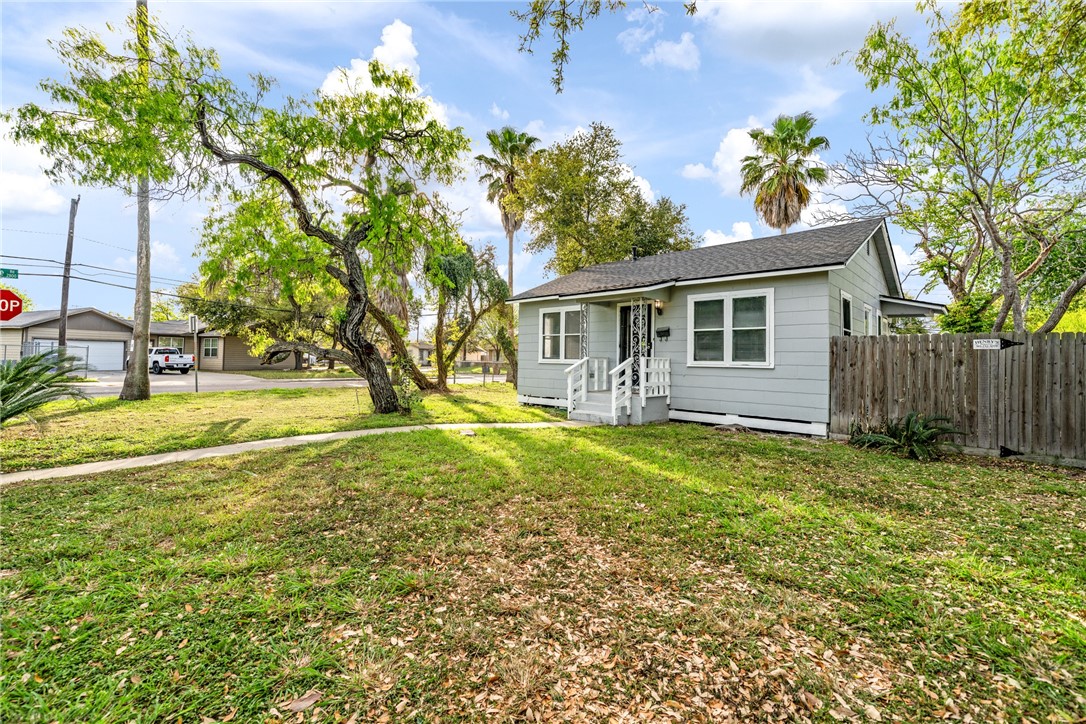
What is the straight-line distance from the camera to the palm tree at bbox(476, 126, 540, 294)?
22.7m

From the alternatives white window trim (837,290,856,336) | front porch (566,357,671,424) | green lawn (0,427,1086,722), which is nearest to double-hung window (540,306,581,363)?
front porch (566,357,671,424)

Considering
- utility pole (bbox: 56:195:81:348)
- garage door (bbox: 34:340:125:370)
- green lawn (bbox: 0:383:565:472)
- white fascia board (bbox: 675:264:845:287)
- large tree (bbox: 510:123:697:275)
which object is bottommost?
green lawn (bbox: 0:383:565:472)

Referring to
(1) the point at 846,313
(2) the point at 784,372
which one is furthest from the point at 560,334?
(1) the point at 846,313

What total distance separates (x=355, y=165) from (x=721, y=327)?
9.51 metres

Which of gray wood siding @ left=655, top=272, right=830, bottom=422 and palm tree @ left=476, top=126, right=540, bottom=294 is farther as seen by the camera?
palm tree @ left=476, top=126, right=540, bottom=294

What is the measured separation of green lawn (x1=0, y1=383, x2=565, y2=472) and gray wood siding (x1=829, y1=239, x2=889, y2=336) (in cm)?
603

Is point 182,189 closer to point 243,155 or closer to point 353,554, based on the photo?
point 243,155

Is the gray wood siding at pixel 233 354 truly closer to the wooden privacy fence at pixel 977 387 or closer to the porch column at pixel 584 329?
the porch column at pixel 584 329

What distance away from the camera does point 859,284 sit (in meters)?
9.66

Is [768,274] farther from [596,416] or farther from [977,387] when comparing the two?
[596,416]

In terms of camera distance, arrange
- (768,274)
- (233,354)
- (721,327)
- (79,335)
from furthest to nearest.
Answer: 1. (233,354)
2. (79,335)
3. (721,327)
4. (768,274)

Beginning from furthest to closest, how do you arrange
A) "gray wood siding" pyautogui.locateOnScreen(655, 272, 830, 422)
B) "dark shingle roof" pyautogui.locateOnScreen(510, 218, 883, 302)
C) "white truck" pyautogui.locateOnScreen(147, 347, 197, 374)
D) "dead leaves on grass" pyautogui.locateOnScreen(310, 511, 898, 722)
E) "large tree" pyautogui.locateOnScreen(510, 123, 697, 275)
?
"white truck" pyautogui.locateOnScreen(147, 347, 197, 374), "large tree" pyautogui.locateOnScreen(510, 123, 697, 275), "dark shingle roof" pyautogui.locateOnScreen(510, 218, 883, 302), "gray wood siding" pyautogui.locateOnScreen(655, 272, 830, 422), "dead leaves on grass" pyautogui.locateOnScreen(310, 511, 898, 722)

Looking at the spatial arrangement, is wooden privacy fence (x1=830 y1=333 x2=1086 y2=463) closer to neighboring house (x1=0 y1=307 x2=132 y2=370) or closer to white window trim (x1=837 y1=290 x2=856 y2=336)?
white window trim (x1=837 y1=290 x2=856 y2=336)

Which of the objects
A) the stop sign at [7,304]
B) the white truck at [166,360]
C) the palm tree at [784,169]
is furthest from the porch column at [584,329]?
the white truck at [166,360]
